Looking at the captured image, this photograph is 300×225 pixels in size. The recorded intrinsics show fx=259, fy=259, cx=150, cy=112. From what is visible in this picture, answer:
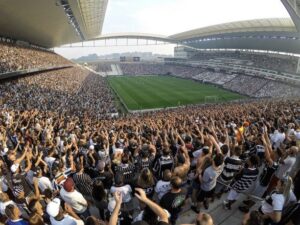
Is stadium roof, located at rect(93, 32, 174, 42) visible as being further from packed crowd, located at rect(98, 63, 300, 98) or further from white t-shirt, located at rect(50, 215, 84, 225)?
white t-shirt, located at rect(50, 215, 84, 225)

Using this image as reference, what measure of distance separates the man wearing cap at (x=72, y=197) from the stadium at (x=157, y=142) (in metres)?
0.02

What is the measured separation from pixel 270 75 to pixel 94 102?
41.4 metres

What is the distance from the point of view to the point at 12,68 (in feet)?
92.5

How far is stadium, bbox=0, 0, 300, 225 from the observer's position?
445 centimetres

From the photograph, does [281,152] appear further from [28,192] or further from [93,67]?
[93,67]

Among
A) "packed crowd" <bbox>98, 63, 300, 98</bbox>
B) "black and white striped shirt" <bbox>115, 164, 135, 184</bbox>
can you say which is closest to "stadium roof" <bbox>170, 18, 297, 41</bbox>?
"packed crowd" <bbox>98, 63, 300, 98</bbox>

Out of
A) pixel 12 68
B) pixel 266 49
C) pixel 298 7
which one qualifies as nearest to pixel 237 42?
pixel 266 49

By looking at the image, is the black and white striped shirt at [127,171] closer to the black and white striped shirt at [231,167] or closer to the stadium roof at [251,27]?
the black and white striped shirt at [231,167]

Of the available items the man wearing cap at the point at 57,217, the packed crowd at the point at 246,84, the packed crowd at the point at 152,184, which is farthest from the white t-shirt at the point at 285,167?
the packed crowd at the point at 246,84

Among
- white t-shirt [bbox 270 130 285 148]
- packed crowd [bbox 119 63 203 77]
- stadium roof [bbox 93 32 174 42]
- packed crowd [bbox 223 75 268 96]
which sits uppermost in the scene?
stadium roof [bbox 93 32 174 42]

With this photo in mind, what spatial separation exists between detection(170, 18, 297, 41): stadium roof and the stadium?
31 cm

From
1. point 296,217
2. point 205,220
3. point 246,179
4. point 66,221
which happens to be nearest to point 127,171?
point 66,221

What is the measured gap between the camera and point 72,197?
4.63m

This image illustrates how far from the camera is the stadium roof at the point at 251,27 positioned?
47875 mm
